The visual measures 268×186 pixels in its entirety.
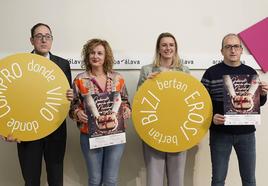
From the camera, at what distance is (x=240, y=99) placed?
170 centimetres

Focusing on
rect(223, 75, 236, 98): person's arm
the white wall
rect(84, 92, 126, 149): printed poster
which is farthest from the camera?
the white wall

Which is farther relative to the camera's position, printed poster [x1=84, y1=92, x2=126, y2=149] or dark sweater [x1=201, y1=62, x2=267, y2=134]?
dark sweater [x1=201, y1=62, x2=267, y2=134]

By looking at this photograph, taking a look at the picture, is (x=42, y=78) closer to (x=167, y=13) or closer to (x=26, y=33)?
(x=26, y=33)

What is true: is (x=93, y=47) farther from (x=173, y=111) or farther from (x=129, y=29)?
(x=129, y=29)

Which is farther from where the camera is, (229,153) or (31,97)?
(229,153)

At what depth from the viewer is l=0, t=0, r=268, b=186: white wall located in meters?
2.27

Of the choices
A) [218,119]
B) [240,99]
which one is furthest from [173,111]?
[240,99]

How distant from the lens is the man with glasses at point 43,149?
67.3 inches

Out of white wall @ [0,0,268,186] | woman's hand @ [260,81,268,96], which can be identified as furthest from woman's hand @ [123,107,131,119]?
woman's hand @ [260,81,268,96]

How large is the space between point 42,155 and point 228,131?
3.81 feet

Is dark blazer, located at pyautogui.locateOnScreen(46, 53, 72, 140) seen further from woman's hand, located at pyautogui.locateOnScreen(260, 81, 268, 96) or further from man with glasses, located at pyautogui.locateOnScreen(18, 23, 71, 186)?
woman's hand, located at pyautogui.locateOnScreen(260, 81, 268, 96)

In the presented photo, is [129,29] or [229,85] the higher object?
[129,29]

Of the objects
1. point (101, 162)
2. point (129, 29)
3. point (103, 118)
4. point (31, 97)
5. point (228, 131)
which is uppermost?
point (129, 29)

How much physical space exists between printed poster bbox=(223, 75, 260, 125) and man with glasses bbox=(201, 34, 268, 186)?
0.07m
